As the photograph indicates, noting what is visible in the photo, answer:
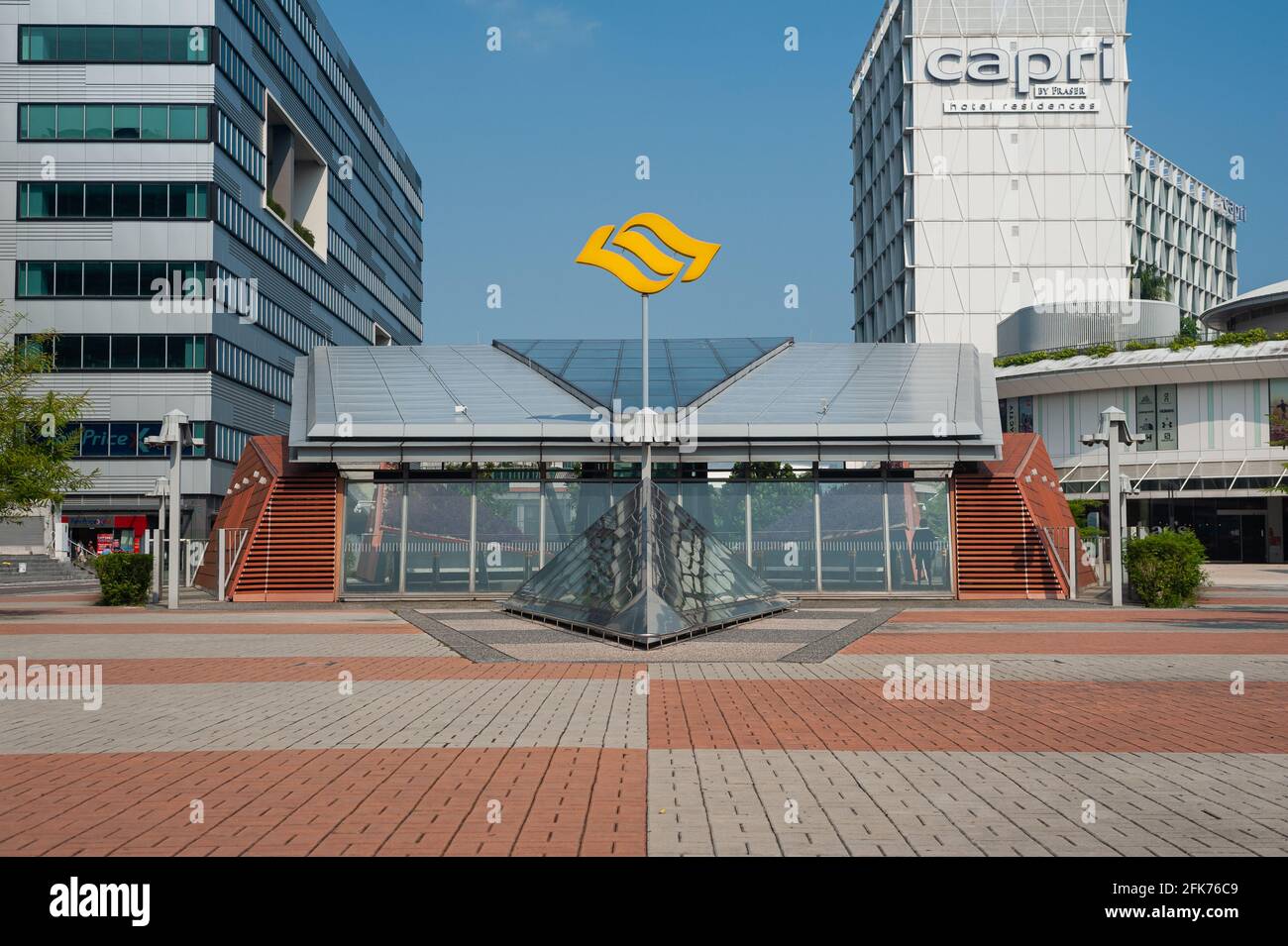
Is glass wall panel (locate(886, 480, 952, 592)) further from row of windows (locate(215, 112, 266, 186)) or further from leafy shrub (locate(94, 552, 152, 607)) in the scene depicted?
row of windows (locate(215, 112, 266, 186))

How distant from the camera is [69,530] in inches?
2339

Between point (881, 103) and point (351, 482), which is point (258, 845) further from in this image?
point (881, 103)

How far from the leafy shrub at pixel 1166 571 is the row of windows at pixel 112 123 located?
169 ft

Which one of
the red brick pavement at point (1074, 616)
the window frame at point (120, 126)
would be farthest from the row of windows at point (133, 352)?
the red brick pavement at point (1074, 616)

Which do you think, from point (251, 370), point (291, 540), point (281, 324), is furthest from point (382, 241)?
point (291, 540)

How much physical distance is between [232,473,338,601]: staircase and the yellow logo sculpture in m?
9.09

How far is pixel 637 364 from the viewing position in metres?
36.4

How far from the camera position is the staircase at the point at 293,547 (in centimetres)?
2972

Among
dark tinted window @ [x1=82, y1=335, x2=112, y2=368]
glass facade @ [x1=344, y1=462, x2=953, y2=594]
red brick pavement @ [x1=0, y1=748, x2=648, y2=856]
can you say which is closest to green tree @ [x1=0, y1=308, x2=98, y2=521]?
glass facade @ [x1=344, y1=462, x2=953, y2=594]

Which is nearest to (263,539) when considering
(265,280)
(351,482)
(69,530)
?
(351,482)

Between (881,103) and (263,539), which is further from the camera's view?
(881,103)

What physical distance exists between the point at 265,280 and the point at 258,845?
223ft

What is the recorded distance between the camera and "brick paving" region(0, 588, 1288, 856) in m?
6.56

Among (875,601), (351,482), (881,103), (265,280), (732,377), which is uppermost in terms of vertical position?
(881,103)
